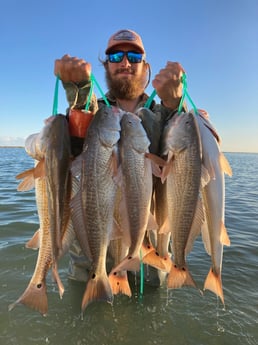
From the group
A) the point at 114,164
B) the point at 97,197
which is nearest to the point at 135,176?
the point at 114,164

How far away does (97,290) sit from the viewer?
274 cm

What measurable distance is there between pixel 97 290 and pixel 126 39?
3157 mm

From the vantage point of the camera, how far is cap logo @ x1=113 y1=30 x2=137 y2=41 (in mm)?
4332

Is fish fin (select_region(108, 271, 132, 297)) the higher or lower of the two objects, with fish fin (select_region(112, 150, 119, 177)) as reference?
lower

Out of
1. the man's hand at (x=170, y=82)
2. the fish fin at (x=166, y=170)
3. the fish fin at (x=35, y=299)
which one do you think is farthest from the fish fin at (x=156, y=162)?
the fish fin at (x=35, y=299)

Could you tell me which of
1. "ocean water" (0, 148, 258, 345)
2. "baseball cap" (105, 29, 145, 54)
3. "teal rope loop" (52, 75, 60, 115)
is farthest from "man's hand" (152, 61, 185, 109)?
"ocean water" (0, 148, 258, 345)

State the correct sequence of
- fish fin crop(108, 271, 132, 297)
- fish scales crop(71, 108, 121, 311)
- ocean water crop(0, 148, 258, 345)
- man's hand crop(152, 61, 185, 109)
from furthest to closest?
ocean water crop(0, 148, 258, 345) < fish fin crop(108, 271, 132, 297) < man's hand crop(152, 61, 185, 109) < fish scales crop(71, 108, 121, 311)

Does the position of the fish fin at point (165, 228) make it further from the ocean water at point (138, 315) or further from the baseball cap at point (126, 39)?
the baseball cap at point (126, 39)

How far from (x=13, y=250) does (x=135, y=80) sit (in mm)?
4281

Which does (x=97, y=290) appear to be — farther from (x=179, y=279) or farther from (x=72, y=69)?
(x=72, y=69)

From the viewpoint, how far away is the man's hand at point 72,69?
292cm

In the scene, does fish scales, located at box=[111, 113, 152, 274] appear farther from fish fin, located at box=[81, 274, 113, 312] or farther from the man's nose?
the man's nose

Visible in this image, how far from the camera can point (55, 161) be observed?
2725mm

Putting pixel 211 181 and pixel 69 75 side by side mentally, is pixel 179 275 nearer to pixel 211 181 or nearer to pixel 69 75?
pixel 211 181
